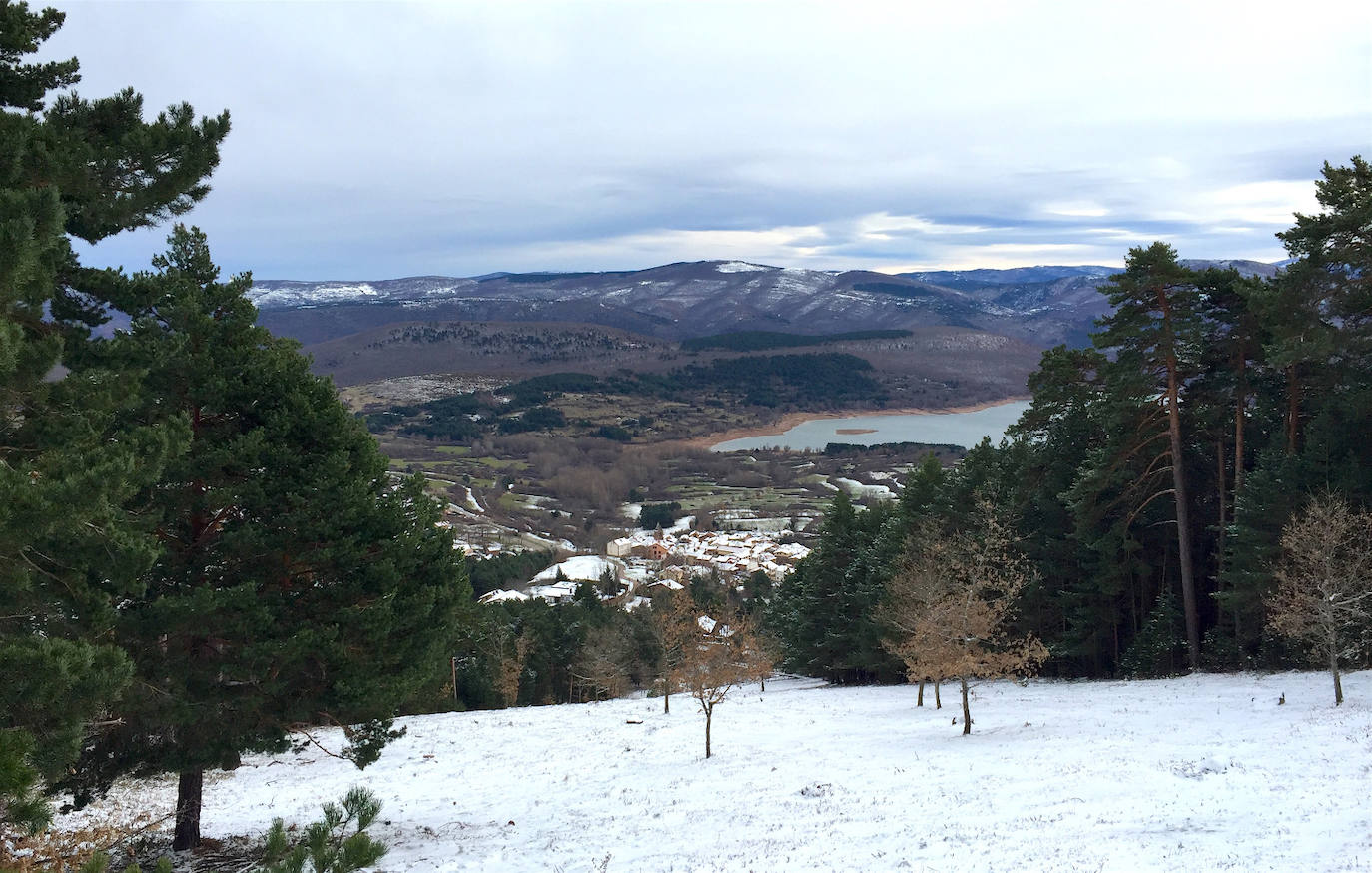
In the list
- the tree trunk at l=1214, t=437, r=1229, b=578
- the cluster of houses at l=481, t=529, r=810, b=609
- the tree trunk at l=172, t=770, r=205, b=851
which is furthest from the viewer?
the cluster of houses at l=481, t=529, r=810, b=609

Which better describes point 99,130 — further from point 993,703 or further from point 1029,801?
point 993,703

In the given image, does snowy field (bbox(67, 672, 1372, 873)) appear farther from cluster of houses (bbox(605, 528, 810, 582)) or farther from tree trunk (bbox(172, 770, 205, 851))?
cluster of houses (bbox(605, 528, 810, 582))

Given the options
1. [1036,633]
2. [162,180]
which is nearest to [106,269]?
[162,180]

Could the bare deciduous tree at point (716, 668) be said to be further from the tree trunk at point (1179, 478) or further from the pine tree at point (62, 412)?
the pine tree at point (62, 412)

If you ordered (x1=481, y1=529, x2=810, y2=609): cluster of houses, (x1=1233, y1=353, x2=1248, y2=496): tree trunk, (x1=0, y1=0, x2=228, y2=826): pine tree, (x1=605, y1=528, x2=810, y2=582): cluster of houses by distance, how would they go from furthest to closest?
(x1=605, y1=528, x2=810, y2=582): cluster of houses, (x1=481, y1=529, x2=810, y2=609): cluster of houses, (x1=1233, y1=353, x2=1248, y2=496): tree trunk, (x1=0, y1=0, x2=228, y2=826): pine tree

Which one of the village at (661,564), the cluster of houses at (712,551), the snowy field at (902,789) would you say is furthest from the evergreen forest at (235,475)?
the cluster of houses at (712,551)

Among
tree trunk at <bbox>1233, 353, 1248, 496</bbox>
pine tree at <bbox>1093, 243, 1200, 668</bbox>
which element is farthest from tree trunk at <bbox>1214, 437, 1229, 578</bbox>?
pine tree at <bbox>1093, 243, 1200, 668</bbox>

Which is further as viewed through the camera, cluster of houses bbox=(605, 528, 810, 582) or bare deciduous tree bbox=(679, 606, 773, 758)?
cluster of houses bbox=(605, 528, 810, 582)
